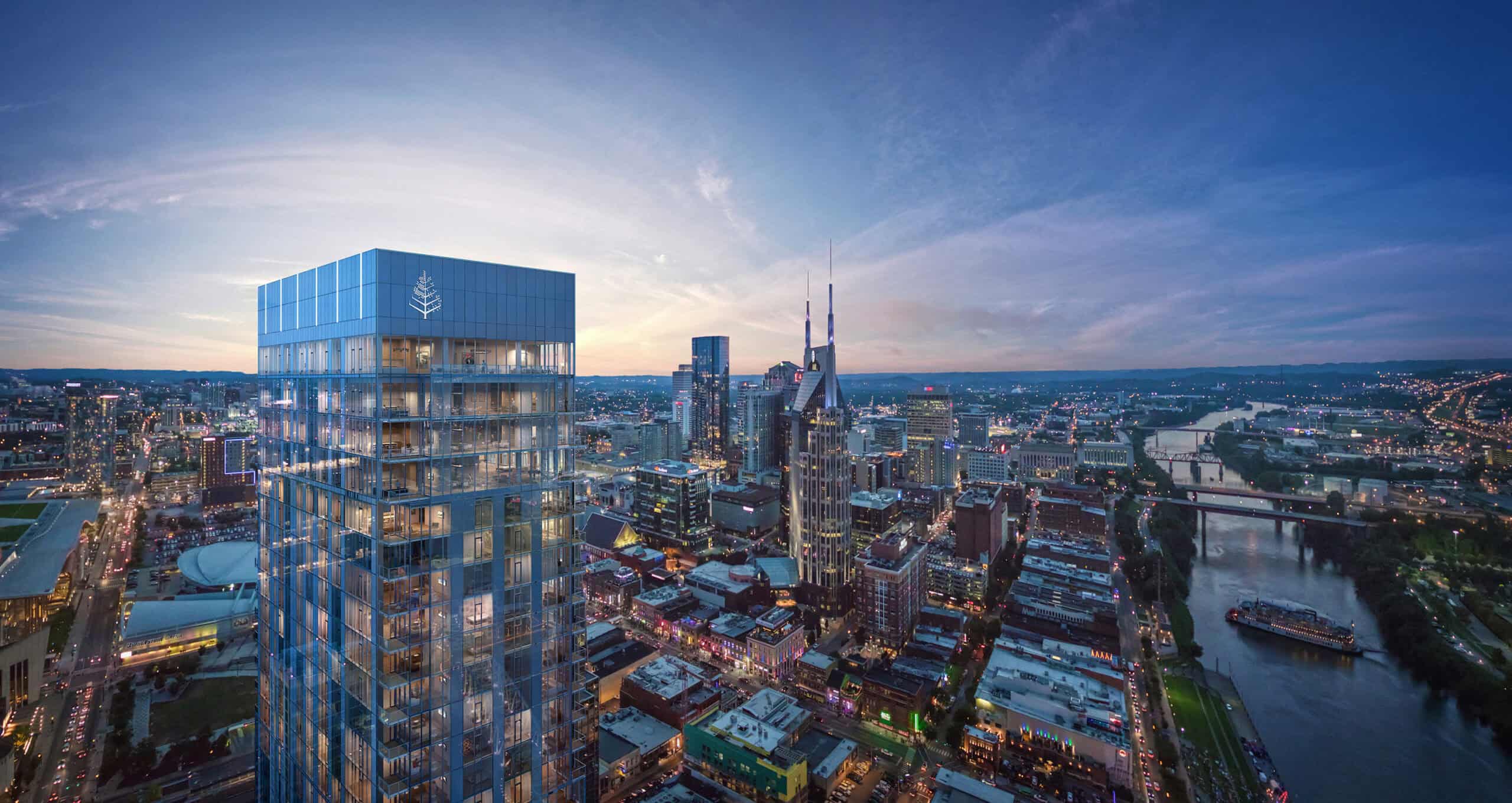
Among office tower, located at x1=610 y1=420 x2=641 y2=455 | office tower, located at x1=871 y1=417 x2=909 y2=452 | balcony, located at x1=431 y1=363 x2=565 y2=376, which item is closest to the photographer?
balcony, located at x1=431 y1=363 x2=565 y2=376

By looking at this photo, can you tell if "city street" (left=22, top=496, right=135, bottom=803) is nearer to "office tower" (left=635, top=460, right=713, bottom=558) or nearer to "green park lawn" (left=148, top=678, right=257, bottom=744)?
"green park lawn" (left=148, top=678, right=257, bottom=744)

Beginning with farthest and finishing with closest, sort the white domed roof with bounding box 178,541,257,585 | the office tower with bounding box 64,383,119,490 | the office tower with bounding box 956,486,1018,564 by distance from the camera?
the office tower with bounding box 64,383,119,490 < the office tower with bounding box 956,486,1018,564 < the white domed roof with bounding box 178,541,257,585

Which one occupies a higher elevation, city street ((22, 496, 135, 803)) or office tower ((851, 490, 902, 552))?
office tower ((851, 490, 902, 552))

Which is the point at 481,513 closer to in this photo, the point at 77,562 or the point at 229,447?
the point at 77,562

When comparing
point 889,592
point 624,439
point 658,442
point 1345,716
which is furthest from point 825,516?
point 624,439

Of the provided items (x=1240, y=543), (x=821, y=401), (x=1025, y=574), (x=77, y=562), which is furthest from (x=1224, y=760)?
(x=77, y=562)

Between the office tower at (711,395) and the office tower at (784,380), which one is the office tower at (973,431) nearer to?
the office tower at (784,380)

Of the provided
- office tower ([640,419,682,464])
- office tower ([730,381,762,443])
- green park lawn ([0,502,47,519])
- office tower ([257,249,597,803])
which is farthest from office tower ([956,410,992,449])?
green park lawn ([0,502,47,519])

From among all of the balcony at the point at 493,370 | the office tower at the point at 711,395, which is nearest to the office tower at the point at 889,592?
the balcony at the point at 493,370
